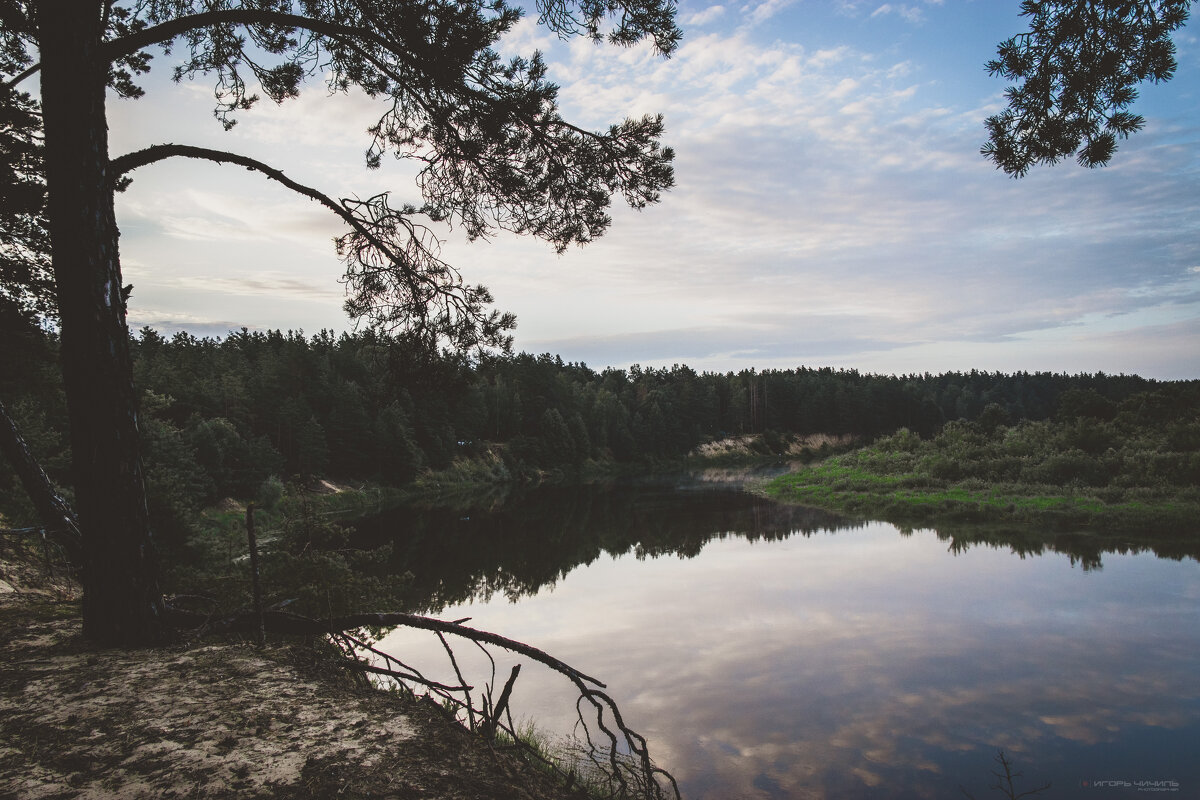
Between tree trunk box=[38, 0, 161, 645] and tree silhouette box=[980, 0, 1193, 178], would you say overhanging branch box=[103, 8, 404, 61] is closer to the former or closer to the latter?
tree trunk box=[38, 0, 161, 645]

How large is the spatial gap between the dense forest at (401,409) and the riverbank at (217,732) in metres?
2.91

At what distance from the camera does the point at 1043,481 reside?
95.0ft

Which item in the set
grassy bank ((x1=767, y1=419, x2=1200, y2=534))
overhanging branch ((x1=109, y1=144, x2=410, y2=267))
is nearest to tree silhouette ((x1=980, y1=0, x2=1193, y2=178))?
overhanging branch ((x1=109, y1=144, x2=410, y2=267))

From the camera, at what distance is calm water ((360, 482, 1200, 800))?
804 cm

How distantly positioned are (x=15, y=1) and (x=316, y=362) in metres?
52.4

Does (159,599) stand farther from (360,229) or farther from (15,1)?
(15,1)

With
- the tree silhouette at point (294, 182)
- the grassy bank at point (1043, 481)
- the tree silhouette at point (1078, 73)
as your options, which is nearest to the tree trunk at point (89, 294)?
the tree silhouette at point (294, 182)

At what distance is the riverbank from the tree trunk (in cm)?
71

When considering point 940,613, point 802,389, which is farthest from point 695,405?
point 940,613

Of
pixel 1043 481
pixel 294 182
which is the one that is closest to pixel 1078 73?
pixel 294 182

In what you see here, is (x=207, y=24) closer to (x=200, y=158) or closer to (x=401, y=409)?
(x=200, y=158)

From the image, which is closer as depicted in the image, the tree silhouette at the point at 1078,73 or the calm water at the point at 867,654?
the tree silhouette at the point at 1078,73

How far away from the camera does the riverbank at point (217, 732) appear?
9.55ft

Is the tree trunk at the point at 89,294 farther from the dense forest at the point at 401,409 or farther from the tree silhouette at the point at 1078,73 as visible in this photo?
the tree silhouette at the point at 1078,73
